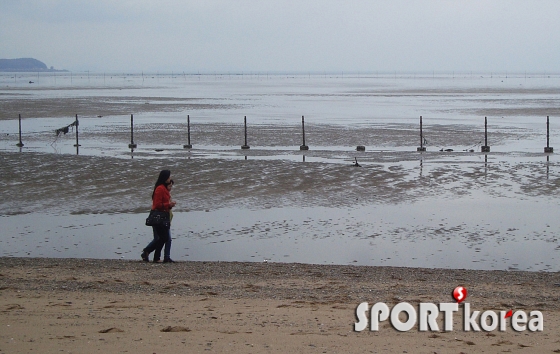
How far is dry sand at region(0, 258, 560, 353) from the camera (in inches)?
267

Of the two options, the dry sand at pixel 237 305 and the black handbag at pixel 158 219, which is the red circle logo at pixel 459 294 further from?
the black handbag at pixel 158 219

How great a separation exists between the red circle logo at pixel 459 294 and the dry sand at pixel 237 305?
116 mm

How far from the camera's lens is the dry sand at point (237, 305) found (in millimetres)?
6789

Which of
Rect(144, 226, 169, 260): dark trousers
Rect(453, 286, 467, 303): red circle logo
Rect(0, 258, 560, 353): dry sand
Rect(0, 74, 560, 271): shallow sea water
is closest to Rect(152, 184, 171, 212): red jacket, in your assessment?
Rect(144, 226, 169, 260): dark trousers

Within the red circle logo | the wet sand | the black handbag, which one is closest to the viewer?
the wet sand

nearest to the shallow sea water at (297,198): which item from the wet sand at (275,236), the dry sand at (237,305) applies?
the wet sand at (275,236)

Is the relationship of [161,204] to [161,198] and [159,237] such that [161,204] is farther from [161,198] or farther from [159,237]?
[159,237]

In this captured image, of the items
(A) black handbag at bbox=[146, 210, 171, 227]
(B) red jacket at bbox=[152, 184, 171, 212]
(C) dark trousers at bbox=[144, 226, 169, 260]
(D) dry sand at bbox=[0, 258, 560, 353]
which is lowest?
(D) dry sand at bbox=[0, 258, 560, 353]

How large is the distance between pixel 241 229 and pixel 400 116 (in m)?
35.2

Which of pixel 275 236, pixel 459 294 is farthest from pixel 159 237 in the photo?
pixel 459 294

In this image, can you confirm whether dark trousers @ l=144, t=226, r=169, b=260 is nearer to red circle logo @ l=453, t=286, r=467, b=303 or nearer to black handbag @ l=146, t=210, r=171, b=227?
black handbag @ l=146, t=210, r=171, b=227

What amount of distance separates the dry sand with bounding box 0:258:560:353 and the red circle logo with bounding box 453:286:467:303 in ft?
0.38

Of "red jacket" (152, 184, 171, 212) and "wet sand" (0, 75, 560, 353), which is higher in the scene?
"red jacket" (152, 184, 171, 212)

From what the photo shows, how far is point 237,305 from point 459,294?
107 inches
